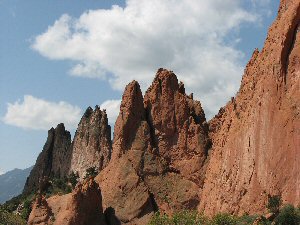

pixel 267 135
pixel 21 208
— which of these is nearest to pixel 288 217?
pixel 267 135

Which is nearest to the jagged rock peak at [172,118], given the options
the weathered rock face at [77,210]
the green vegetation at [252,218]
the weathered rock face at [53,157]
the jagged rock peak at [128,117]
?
the jagged rock peak at [128,117]

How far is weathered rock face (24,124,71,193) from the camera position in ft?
442

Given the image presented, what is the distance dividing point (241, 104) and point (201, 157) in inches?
561

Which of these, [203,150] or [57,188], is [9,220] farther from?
[203,150]

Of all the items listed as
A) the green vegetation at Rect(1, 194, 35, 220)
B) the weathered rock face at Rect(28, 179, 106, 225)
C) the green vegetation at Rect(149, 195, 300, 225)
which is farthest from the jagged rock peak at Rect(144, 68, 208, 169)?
the green vegetation at Rect(1, 194, 35, 220)

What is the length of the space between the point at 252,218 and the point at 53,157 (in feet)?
293

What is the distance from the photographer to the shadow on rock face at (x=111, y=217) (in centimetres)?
7550

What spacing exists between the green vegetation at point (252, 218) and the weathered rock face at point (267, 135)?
200 centimetres

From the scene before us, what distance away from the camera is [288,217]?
176 ft

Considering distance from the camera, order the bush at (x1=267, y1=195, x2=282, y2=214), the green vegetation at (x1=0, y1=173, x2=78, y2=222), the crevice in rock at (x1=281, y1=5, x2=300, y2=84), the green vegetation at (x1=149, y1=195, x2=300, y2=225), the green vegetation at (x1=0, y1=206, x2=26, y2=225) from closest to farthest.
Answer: the green vegetation at (x1=149, y1=195, x2=300, y2=225) → the bush at (x1=267, y1=195, x2=282, y2=214) → the crevice in rock at (x1=281, y1=5, x2=300, y2=84) → the green vegetation at (x1=0, y1=206, x2=26, y2=225) → the green vegetation at (x1=0, y1=173, x2=78, y2=222)

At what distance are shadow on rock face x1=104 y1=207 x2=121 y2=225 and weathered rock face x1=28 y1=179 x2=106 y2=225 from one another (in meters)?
1.44

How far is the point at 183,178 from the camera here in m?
81.2

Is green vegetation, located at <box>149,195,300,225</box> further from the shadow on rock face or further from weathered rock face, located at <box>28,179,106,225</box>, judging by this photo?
weathered rock face, located at <box>28,179,106,225</box>

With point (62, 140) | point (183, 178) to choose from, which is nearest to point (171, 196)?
point (183, 178)
